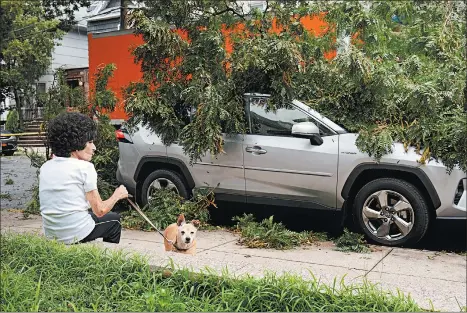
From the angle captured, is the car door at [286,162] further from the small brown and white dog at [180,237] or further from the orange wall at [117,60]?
the small brown and white dog at [180,237]

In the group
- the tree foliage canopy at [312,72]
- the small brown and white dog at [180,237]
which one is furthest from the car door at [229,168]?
the small brown and white dog at [180,237]

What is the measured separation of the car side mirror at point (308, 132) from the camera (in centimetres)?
523

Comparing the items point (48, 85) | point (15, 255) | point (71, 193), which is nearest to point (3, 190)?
point (48, 85)

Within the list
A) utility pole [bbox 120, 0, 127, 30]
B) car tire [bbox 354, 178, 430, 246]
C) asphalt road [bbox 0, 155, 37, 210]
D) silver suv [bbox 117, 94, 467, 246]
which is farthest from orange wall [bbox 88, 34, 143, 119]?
car tire [bbox 354, 178, 430, 246]

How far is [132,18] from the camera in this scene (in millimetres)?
5531

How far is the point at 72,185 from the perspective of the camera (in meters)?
3.40

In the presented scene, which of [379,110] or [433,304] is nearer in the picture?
[433,304]

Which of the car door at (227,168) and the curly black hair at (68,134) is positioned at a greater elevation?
the curly black hair at (68,134)

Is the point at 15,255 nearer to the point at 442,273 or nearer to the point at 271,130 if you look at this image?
the point at 271,130

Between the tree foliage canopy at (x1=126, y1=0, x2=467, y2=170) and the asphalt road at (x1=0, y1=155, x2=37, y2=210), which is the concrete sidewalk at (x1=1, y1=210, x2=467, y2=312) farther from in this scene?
the asphalt road at (x1=0, y1=155, x2=37, y2=210)

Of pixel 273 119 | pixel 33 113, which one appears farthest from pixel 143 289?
pixel 33 113

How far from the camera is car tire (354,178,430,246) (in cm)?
500

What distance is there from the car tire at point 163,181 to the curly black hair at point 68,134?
226 centimetres

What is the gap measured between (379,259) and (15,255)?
294 centimetres
